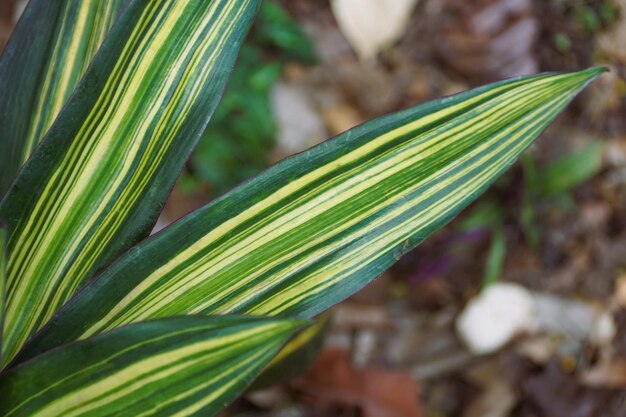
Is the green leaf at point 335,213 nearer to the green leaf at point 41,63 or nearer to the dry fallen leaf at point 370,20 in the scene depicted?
the green leaf at point 41,63

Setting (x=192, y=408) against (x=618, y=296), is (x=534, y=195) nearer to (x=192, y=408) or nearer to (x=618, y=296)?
(x=618, y=296)

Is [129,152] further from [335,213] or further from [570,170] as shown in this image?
[570,170]

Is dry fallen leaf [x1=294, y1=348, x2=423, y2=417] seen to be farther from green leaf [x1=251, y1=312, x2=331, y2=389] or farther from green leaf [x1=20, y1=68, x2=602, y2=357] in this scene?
green leaf [x1=20, y1=68, x2=602, y2=357]

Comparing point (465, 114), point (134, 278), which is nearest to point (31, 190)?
point (134, 278)

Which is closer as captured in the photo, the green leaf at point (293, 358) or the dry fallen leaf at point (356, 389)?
the green leaf at point (293, 358)

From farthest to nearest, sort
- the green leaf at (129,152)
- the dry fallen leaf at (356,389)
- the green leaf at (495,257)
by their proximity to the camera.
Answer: the green leaf at (495,257) → the dry fallen leaf at (356,389) → the green leaf at (129,152)

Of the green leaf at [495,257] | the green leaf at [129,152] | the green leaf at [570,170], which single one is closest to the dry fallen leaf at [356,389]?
the green leaf at [495,257]

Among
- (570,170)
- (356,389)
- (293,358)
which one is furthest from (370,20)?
(293,358)
